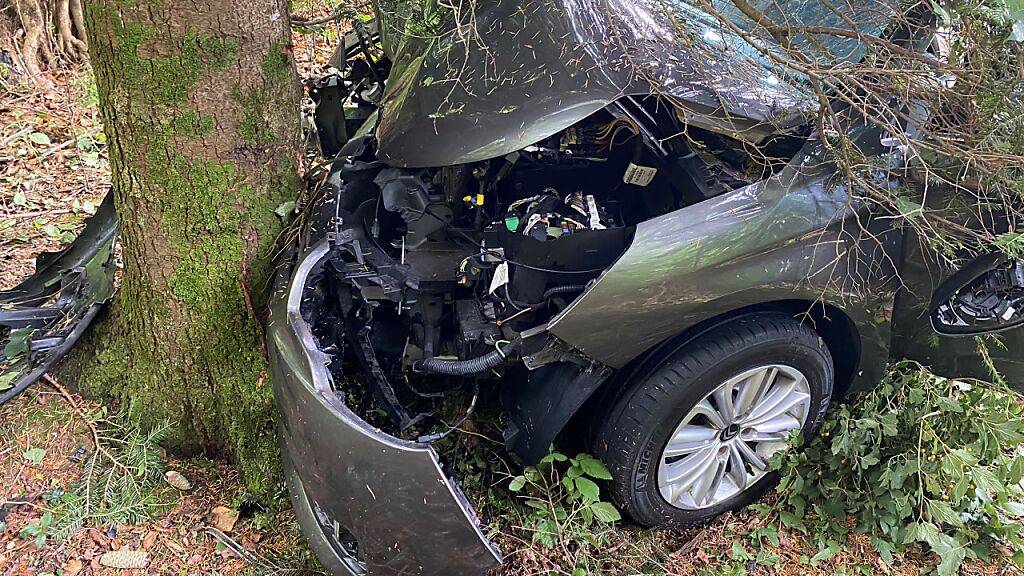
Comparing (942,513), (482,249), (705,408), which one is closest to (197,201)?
(482,249)

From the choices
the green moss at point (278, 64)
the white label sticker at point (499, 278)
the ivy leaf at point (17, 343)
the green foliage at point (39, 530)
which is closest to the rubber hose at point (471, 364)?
the white label sticker at point (499, 278)

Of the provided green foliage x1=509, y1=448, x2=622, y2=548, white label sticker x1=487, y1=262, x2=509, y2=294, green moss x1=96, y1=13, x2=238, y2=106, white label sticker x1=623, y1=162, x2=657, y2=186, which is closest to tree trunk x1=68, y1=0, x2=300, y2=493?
green moss x1=96, y1=13, x2=238, y2=106

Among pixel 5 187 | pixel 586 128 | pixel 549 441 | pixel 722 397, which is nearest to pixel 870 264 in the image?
pixel 722 397

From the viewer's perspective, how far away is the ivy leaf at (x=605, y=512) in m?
2.55

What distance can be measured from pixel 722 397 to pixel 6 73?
19.1 ft

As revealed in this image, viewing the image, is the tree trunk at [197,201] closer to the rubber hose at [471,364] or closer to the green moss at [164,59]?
the green moss at [164,59]

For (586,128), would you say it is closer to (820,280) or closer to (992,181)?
(820,280)

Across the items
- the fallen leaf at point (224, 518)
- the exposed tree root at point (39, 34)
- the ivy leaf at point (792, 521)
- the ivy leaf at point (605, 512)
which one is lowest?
the ivy leaf at point (792, 521)

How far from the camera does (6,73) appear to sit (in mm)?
5422

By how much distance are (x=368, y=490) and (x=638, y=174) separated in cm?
149

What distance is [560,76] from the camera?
7.39 ft

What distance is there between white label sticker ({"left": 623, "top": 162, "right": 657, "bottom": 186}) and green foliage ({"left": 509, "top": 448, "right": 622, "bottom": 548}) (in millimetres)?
1052

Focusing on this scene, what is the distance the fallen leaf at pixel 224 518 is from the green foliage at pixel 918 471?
2.12 m

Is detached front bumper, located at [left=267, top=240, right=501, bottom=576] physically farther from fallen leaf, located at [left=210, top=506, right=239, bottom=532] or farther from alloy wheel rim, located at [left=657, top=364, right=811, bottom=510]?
alloy wheel rim, located at [left=657, top=364, right=811, bottom=510]
